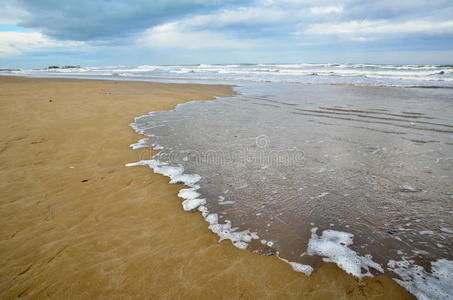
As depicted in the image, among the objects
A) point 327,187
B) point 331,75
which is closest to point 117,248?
point 327,187

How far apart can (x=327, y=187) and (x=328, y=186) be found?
1.7 inches


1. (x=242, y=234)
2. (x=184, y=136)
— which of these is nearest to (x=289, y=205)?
(x=242, y=234)

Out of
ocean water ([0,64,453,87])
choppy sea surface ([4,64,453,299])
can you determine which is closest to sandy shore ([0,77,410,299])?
choppy sea surface ([4,64,453,299])

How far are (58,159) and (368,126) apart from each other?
23.8 feet

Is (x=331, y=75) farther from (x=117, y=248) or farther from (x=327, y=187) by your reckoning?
(x=117, y=248)

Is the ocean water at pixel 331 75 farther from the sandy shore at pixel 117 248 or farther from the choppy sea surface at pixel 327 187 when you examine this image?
the sandy shore at pixel 117 248

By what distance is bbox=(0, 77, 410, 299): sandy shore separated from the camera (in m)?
2.06

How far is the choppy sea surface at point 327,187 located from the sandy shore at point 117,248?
215mm

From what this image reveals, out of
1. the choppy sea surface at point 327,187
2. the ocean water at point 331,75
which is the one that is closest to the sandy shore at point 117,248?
the choppy sea surface at point 327,187

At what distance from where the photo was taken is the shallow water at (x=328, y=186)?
8.03ft

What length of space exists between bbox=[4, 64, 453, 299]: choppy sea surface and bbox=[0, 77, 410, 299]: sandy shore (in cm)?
22

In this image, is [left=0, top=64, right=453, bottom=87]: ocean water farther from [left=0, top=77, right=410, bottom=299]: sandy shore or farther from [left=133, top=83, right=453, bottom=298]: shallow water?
[left=0, top=77, right=410, bottom=299]: sandy shore

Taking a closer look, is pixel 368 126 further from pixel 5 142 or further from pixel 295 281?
pixel 5 142

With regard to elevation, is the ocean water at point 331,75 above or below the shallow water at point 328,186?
above
